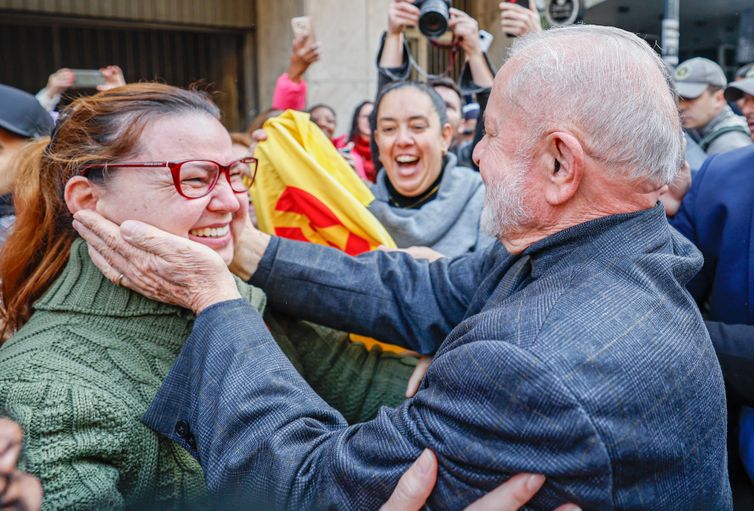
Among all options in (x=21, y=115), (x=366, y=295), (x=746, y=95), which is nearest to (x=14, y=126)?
(x=21, y=115)

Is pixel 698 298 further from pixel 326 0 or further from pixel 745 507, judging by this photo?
pixel 326 0

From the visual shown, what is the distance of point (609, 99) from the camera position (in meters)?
1.28

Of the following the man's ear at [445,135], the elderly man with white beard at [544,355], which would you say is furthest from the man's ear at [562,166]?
the man's ear at [445,135]

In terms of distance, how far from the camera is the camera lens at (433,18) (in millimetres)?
3359

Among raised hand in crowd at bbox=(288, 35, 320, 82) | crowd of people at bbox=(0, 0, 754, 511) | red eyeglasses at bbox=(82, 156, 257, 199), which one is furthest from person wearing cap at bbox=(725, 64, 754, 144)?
red eyeglasses at bbox=(82, 156, 257, 199)

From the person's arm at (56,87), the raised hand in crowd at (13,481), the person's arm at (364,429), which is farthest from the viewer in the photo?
the person's arm at (56,87)

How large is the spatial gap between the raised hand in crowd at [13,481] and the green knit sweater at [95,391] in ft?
1.74

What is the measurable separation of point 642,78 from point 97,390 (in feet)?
4.09

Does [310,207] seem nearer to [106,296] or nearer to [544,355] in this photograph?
[106,296]

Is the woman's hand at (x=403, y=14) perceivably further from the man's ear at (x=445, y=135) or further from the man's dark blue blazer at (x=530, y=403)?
the man's dark blue blazer at (x=530, y=403)

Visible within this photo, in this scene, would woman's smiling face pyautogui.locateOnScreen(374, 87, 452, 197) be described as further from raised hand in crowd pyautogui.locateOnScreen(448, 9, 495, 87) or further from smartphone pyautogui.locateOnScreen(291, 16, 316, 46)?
smartphone pyautogui.locateOnScreen(291, 16, 316, 46)

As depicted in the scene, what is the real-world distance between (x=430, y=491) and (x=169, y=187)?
979 millimetres

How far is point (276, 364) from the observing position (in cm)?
144

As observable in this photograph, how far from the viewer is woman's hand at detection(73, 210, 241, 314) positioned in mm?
1599
